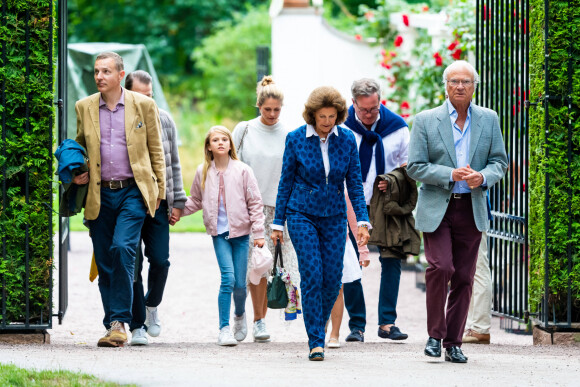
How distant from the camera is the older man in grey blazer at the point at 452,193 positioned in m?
6.79

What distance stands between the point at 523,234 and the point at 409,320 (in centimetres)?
303


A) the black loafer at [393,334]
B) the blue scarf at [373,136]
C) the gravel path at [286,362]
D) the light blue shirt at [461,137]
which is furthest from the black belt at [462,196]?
the black loafer at [393,334]

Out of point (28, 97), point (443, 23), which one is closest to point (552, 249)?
point (28, 97)

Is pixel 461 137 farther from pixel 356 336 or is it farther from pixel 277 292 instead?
pixel 356 336

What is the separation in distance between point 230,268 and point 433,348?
1.92m

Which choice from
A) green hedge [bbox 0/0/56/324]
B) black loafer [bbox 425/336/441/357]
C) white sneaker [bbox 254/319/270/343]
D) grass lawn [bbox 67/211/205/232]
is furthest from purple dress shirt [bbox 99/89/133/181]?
grass lawn [bbox 67/211/205/232]

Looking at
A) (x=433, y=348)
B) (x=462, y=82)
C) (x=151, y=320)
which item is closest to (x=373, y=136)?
(x=462, y=82)

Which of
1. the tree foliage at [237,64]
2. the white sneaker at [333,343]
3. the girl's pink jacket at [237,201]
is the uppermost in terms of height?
the tree foliage at [237,64]

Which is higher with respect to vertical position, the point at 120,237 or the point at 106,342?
the point at 120,237

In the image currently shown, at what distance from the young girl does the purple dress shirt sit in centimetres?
86

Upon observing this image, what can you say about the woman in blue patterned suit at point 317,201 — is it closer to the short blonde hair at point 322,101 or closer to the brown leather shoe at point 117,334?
the short blonde hair at point 322,101

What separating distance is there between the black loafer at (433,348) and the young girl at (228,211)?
1.74m

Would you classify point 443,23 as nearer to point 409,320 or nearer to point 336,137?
point 409,320

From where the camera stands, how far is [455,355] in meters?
6.89
